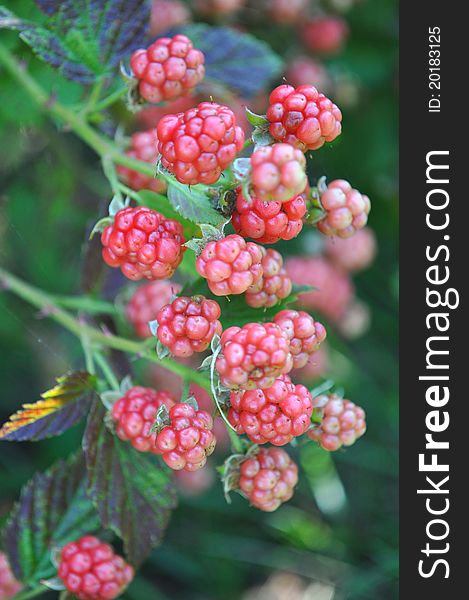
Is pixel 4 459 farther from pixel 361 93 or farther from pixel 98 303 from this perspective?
pixel 361 93

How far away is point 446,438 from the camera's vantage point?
51.2 inches

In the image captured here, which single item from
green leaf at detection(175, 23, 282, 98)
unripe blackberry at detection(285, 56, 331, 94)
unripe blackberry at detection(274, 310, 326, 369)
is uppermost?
unripe blackberry at detection(285, 56, 331, 94)

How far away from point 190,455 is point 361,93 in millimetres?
1438

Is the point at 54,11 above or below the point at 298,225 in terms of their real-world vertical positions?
above

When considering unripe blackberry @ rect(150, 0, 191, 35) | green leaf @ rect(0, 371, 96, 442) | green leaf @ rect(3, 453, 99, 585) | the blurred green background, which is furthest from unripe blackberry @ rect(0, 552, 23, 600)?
unripe blackberry @ rect(150, 0, 191, 35)

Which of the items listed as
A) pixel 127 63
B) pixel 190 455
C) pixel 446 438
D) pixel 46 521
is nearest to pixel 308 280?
pixel 446 438

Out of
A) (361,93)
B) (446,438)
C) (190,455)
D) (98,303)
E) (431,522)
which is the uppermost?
(361,93)

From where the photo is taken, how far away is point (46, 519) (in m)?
1.20

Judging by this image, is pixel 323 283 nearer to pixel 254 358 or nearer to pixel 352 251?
pixel 352 251

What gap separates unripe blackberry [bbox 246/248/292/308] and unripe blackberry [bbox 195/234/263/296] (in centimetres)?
7

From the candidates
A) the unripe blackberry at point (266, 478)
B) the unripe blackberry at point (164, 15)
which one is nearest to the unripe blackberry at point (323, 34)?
the unripe blackberry at point (164, 15)

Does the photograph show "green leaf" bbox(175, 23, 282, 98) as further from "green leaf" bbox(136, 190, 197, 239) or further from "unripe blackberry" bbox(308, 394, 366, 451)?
"unripe blackberry" bbox(308, 394, 366, 451)

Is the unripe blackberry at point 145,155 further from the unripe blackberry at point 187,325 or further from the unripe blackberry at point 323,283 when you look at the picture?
the unripe blackberry at point 323,283

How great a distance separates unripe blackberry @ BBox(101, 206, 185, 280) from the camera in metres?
0.86
